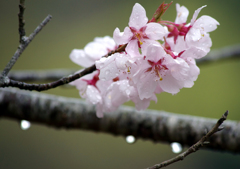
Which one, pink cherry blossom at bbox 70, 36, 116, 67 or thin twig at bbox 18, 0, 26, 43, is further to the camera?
pink cherry blossom at bbox 70, 36, 116, 67

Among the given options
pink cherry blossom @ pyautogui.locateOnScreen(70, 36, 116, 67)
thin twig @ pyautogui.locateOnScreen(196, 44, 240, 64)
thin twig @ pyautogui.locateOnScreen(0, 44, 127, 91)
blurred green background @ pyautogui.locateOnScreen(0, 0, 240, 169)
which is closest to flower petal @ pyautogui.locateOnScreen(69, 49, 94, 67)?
pink cherry blossom @ pyautogui.locateOnScreen(70, 36, 116, 67)

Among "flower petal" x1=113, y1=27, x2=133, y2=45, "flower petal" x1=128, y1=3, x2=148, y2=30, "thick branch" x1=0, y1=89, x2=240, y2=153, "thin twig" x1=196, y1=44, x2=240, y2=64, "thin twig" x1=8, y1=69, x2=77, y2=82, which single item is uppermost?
"thin twig" x1=196, y1=44, x2=240, y2=64

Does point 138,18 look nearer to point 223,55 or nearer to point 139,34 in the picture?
point 139,34

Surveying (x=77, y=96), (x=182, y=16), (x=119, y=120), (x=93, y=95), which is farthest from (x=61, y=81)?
(x=77, y=96)

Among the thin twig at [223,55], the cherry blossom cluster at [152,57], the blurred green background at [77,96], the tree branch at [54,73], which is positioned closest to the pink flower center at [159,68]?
the cherry blossom cluster at [152,57]

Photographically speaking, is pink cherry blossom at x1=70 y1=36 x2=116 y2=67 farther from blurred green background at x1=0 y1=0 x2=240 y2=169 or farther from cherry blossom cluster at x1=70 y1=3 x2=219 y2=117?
blurred green background at x1=0 y1=0 x2=240 y2=169

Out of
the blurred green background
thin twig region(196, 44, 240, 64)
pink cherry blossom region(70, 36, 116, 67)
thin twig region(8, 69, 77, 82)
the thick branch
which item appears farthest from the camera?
the blurred green background
